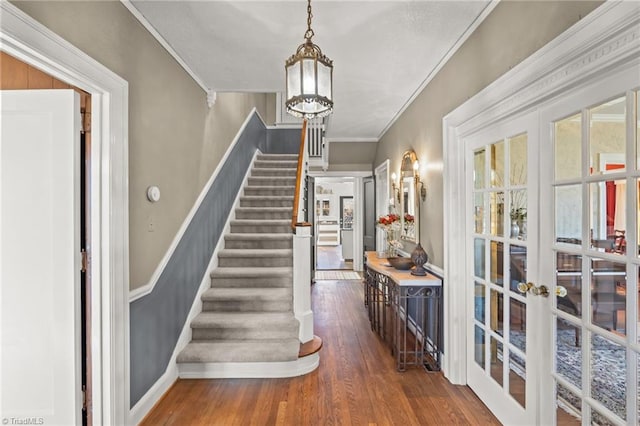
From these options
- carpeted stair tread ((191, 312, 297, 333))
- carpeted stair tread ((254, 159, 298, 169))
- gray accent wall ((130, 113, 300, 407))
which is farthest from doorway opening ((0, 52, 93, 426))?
carpeted stair tread ((254, 159, 298, 169))

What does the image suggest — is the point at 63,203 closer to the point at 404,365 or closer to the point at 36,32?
the point at 36,32

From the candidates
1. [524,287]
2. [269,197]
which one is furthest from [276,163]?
[524,287]

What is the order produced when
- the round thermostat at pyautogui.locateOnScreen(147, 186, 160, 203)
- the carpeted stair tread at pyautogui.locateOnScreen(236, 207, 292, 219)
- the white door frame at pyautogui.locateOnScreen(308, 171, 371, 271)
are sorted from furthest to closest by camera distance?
1. the white door frame at pyautogui.locateOnScreen(308, 171, 371, 271)
2. the carpeted stair tread at pyautogui.locateOnScreen(236, 207, 292, 219)
3. the round thermostat at pyautogui.locateOnScreen(147, 186, 160, 203)

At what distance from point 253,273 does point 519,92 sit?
277cm

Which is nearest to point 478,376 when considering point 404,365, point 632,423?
point 404,365

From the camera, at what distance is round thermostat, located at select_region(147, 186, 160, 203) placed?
2.18 meters

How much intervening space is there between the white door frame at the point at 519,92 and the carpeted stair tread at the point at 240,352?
4.34 ft

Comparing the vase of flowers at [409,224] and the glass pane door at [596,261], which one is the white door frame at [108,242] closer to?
the glass pane door at [596,261]

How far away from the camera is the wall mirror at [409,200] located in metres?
3.41

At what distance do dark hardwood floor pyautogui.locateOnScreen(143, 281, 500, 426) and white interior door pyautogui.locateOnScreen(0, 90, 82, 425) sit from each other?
0.73 meters

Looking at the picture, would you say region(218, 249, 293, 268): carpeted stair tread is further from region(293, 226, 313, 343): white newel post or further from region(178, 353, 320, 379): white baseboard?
region(178, 353, 320, 379): white baseboard

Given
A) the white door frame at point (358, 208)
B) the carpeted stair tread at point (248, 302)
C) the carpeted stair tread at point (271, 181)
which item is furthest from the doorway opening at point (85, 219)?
the white door frame at point (358, 208)

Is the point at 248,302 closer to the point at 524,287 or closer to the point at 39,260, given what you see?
the point at 39,260

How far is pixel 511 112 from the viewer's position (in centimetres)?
182
